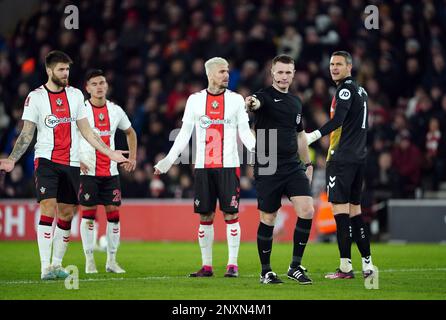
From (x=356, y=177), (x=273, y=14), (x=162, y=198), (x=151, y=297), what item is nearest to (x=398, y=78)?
(x=273, y=14)

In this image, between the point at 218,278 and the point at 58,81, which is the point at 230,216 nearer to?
the point at 218,278

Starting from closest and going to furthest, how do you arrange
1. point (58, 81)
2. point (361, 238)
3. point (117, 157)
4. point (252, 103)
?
point (252, 103), point (117, 157), point (58, 81), point (361, 238)

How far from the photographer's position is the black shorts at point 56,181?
435 inches

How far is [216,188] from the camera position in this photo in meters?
11.8

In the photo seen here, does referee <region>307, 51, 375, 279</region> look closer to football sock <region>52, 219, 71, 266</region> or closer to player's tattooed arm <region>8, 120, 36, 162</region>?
football sock <region>52, 219, 71, 266</region>

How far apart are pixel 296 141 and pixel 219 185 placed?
1400mm

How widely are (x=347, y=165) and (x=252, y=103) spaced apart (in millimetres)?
1794

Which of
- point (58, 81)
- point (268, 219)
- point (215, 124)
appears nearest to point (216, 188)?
point (215, 124)

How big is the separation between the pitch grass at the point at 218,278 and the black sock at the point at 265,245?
0.26 meters

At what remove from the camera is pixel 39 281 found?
10.8 meters

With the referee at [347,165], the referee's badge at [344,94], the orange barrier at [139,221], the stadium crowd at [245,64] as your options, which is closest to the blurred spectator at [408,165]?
the stadium crowd at [245,64]

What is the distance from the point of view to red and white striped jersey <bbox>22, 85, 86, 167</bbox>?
11125mm

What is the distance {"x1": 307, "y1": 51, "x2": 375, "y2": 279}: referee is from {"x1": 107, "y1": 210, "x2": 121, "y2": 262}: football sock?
9.45 feet
